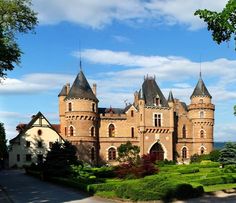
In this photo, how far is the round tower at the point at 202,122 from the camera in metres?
75.8

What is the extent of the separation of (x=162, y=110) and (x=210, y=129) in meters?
10.7

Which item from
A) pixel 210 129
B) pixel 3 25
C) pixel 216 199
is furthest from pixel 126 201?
pixel 210 129

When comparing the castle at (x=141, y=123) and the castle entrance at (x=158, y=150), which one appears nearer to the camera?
the castle at (x=141, y=123)

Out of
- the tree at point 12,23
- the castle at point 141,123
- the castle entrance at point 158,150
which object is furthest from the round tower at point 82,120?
the tree at point 12,23

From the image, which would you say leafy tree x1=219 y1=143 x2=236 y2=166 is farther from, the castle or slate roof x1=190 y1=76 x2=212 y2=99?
slate roof x1=190 y1=76 x2=212 y2=99

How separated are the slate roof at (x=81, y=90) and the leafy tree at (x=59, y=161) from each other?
17.7 metres

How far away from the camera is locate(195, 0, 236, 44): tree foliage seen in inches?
429

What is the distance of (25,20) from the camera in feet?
103

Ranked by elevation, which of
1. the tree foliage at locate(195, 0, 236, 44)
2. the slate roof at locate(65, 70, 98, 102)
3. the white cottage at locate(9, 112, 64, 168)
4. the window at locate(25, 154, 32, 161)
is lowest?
the window at locate(25, 154, 32, 161)

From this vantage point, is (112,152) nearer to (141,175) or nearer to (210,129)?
(210,129)

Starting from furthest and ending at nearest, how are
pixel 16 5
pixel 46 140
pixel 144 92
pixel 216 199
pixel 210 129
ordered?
pixel 210 129 < pixel 144 92 < pixel 46 140 < pixel 16 5 < pixel 216 199

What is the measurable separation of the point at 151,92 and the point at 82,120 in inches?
526

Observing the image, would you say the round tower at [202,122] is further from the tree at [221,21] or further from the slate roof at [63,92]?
the tree at [221,21]

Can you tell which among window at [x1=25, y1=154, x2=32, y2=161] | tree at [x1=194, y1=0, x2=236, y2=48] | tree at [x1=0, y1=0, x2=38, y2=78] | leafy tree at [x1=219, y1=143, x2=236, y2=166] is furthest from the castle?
tree at [x1=194, y1=0, x2=236, y2=48]
